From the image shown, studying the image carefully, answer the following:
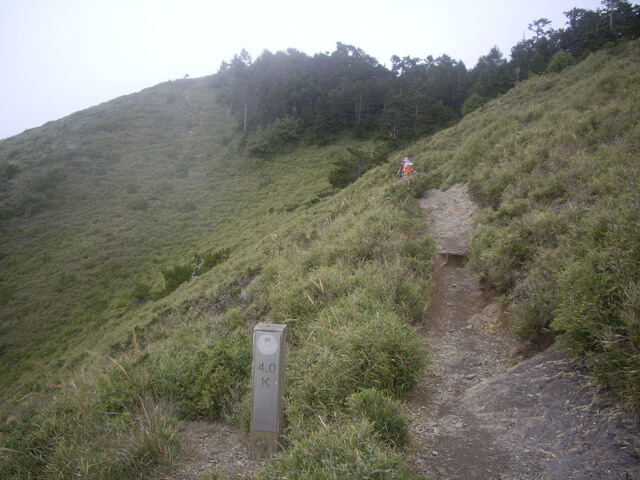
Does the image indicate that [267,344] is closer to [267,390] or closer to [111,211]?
[267,390]

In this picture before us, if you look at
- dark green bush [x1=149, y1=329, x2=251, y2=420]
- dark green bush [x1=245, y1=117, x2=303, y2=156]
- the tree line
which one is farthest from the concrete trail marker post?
dark green bush [x1=245, y1=117, x2=303, y2=156]

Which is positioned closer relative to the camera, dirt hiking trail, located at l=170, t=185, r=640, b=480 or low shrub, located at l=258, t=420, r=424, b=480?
low shrub, located at l=258, t=420, r=424, b=480

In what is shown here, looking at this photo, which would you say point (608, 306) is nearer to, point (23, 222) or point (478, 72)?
point (23, 222)

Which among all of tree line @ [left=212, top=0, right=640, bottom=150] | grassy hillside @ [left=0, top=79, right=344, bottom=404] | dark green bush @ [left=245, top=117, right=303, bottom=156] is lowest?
grassy hillside @ [left=0, top=79, right=344, bottom=404]

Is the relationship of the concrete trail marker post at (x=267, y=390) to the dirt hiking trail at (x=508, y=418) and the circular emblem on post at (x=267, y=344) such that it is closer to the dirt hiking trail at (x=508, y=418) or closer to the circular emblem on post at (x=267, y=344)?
the circular emblem on post at (x=267, y=344)

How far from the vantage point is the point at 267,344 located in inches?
139

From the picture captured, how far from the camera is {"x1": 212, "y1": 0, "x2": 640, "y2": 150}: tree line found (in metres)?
38.6

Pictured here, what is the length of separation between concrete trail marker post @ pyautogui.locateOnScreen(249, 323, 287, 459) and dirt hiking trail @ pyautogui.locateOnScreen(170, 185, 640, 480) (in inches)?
8.4

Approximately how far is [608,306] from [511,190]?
505 cm

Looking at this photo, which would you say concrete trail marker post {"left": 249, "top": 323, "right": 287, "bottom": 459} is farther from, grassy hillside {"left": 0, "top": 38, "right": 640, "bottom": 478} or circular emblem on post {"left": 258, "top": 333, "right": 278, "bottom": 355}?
grassy hillside {"left": 0, "top": 38, "right": 640, "bottom": 478}

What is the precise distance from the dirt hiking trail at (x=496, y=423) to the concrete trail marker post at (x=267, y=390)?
0.70 ft

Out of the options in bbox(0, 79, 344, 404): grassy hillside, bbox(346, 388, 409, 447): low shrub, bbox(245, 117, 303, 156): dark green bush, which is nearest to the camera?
bbox(346, 388, 409, 447): low shrub

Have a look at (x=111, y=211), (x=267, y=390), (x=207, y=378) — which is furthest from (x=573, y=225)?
(x=111, y=211)

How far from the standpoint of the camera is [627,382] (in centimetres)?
270
